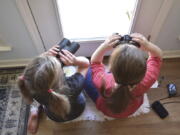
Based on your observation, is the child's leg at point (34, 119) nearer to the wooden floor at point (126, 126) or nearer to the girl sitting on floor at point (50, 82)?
the wooden floor at point (126, 126)

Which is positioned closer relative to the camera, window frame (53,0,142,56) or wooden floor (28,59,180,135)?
window frame (53,0,142,56)

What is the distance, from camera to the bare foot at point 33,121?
3.74 ft

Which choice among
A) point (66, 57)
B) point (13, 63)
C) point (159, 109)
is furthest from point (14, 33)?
point (159, 109)

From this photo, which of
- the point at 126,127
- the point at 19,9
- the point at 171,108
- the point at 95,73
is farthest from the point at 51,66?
the point at 171,108

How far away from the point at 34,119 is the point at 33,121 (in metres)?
0.01

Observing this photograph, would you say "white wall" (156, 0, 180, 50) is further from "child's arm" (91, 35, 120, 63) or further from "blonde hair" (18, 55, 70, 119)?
"blonde hair" (18, 55, 70, 119)

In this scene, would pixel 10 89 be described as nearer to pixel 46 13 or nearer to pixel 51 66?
pixel 46 13

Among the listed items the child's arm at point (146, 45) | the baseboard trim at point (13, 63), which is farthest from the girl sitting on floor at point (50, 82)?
the baseboard trim at point (13, 63)

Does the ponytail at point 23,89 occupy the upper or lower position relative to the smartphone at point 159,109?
upper

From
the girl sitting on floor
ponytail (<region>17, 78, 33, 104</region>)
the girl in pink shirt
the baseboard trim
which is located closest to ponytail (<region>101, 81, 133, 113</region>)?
the girl in pink shirt

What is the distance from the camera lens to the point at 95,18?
4.09 ft

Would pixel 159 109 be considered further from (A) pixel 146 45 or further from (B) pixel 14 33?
(B) pixel 14 33

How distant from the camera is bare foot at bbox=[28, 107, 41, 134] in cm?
114

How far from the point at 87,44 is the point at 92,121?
1.73 feet
